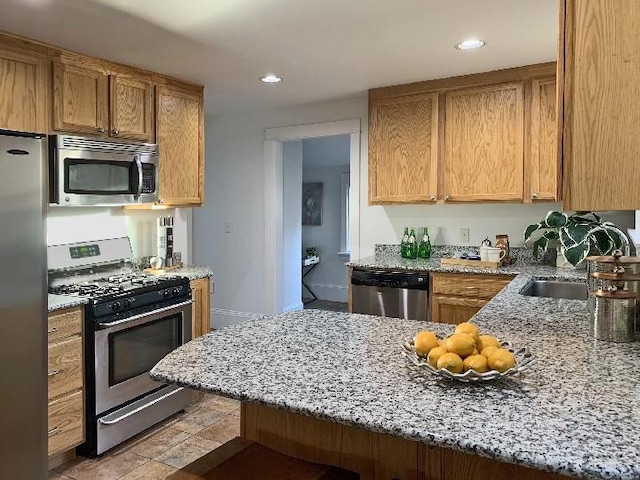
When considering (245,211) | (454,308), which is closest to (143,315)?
(454,308)

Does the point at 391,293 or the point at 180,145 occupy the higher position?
the point at 180,145

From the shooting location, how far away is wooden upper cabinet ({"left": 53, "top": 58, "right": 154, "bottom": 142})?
3.02 m

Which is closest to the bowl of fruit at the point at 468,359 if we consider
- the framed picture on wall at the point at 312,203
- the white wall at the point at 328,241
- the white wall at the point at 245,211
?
the white wall at the point at 245,211

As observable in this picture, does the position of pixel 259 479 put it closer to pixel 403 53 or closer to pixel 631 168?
pixel 631 168

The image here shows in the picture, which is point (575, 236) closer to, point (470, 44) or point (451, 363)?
point (470, 44)

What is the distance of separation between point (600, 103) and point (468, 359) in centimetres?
65

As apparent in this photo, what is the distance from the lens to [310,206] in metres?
6.91

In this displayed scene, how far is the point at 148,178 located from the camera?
351 cm

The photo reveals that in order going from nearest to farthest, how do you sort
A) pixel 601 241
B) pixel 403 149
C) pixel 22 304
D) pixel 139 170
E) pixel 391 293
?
pixel 22 304 → pixel 601 241 → pixel 139 170 → pixel 391 293 → pixel 403 149

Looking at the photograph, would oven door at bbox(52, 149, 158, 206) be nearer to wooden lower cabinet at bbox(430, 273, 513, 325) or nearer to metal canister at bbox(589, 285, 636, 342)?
wooden lower cabinet at bbox(430, 273, 513, 325)

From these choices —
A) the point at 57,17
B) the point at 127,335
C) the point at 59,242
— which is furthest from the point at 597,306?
the point at 59,242

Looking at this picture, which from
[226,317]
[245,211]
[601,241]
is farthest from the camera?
[226,317]

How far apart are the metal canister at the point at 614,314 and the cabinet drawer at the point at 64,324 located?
2.39 meters

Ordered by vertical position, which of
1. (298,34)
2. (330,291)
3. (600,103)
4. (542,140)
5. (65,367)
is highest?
(298,34)
